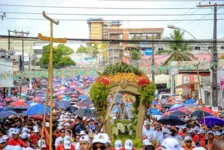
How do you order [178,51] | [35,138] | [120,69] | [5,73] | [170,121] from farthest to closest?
1. [178,51]
2. [5,73]
3. [170,121]
4. [120,69]
5. [35,138]

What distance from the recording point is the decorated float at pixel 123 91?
47.1 ft

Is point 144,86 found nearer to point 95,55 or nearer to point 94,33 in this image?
point 95,55

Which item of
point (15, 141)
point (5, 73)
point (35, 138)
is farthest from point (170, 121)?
point (5, 73)

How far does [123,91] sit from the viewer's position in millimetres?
14625

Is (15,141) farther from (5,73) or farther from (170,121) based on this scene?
(5,73)

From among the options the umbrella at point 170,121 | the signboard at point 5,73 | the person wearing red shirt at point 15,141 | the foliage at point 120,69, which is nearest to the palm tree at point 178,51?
the signboard at point 5,73

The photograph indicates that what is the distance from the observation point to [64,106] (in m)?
24.3

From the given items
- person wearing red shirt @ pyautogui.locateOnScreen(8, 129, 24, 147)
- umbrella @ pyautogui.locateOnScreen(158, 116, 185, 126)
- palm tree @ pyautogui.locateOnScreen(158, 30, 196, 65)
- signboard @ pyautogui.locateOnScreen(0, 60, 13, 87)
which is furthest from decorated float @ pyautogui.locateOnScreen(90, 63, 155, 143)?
palm tree @ pyautogui.locateOnScreen(158, 30, 196, 65)

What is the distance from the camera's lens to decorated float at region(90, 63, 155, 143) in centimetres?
1437

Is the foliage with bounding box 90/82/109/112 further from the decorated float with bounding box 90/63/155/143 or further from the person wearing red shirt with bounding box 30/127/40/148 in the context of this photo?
the person wearing red shirt with bounding box 30/127/40/148

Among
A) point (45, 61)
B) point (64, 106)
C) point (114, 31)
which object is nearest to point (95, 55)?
point (114, 31)

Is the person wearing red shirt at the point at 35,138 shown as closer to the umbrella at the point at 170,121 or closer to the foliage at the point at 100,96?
the foliage at the point at 100,96

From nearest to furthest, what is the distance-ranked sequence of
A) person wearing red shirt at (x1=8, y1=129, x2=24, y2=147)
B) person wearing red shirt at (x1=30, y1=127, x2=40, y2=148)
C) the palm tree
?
1. person wearing red shirt at (x1=8, y1=129, x2=24, y2=147)
2. person wearing red shirt at (x1=30, y1=127, x2=40, y2=148)
3. the palm tree

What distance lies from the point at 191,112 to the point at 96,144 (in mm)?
13235
